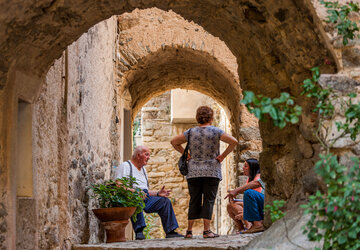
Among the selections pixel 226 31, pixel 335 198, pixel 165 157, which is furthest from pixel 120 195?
pixel 165 157

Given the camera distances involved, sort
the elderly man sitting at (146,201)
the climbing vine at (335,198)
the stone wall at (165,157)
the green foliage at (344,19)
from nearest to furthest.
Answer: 1. the climbing vine at (335,198)
2. the green foliage at (344,19)
3. the elderly man sitting at (146,201)
4. the stone wall at (165,157)

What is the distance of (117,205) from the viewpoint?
5258 mm

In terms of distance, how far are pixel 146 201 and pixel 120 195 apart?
19.8 inches

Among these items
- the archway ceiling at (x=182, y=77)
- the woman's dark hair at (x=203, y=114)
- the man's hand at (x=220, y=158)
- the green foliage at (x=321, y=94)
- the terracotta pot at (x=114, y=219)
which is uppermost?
the archway ceiling at (x=182, y=77)

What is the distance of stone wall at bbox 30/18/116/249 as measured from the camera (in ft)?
12.3

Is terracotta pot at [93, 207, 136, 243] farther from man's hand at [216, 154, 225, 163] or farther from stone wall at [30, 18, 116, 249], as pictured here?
man's hand at [216, 154, 225, 163]

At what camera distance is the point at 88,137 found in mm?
5344

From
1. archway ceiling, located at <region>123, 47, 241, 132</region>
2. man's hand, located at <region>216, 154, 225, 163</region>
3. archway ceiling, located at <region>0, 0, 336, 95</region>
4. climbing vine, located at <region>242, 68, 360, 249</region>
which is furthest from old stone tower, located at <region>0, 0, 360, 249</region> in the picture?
archway ceiling, located at <region>123, 47, 241, 132</region>

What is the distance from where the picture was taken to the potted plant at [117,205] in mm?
5168

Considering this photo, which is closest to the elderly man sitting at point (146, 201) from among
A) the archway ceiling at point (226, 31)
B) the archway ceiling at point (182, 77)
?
the archway ceiling at point (182, 77)

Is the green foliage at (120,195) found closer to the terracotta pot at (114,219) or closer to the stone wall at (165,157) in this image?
the terracotta pot at (114,219)

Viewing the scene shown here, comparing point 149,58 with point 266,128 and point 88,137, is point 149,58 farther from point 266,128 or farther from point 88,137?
point 266,128

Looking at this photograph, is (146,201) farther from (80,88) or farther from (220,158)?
(80,88)

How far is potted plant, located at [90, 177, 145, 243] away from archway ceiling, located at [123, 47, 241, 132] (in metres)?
2.53
